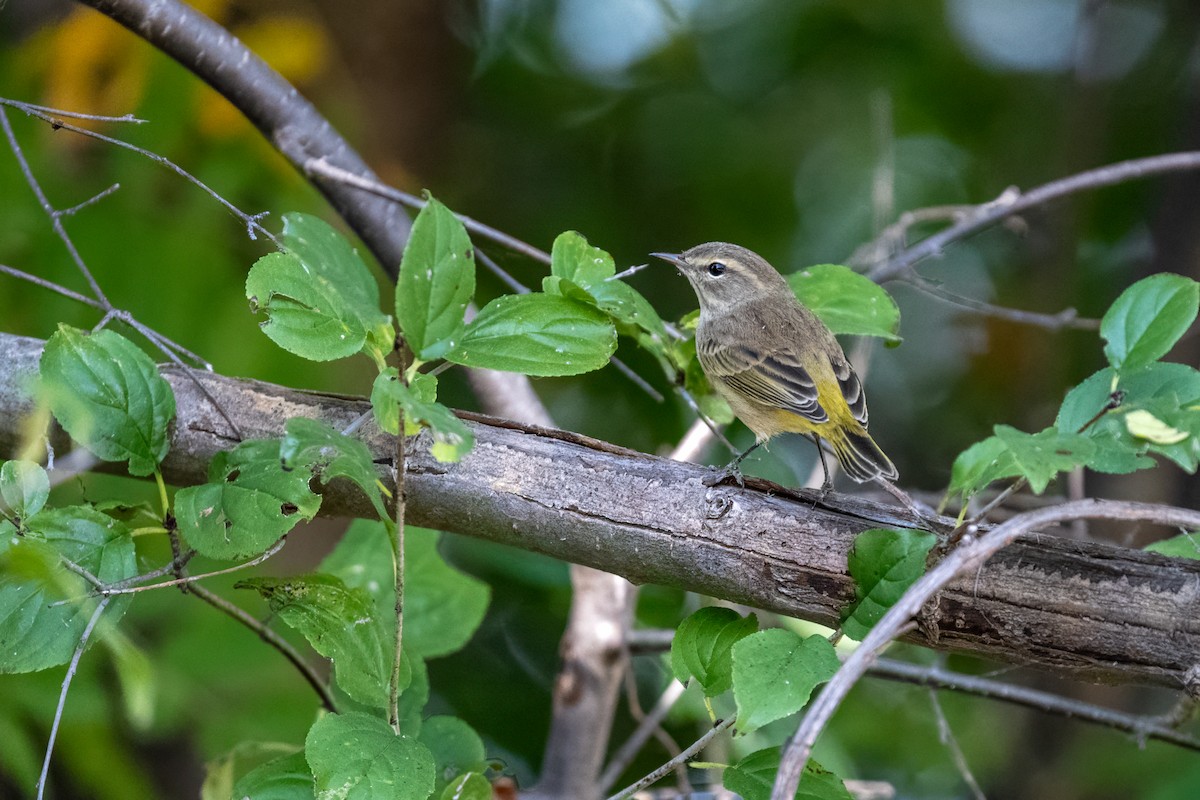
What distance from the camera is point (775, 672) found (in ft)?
4.33

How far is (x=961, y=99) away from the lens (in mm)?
5250

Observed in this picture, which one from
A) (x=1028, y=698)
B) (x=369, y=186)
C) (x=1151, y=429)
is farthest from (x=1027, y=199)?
(x=369, y=186)

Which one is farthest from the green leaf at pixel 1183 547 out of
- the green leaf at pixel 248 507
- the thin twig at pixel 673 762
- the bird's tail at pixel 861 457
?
the green leaf at pixel 248 507

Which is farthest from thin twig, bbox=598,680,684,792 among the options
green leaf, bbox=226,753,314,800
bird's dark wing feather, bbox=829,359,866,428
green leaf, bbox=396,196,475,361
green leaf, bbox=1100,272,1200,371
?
green leaf, bbox=396,196,475,361

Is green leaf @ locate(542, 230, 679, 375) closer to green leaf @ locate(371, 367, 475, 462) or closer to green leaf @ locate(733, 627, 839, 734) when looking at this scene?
green leaf @ locate(371, 367, 475, 462)

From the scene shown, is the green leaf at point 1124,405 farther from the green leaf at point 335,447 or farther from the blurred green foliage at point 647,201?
the blurred green foliage at point 647,201

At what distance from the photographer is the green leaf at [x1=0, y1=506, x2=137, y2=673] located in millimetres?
1425

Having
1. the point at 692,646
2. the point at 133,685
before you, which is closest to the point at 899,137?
the point at 692,646

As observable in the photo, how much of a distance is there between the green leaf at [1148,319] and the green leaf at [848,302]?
0.54 meters

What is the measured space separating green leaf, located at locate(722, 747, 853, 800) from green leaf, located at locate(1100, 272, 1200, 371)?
0.75m

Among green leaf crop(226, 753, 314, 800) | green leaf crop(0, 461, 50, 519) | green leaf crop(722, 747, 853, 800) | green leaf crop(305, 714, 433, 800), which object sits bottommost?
green leaf crop(226, 753, 314, 800)

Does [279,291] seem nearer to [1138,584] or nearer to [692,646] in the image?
[692,646]

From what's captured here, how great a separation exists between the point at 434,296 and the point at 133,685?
567mm

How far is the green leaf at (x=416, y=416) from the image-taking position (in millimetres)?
1198
